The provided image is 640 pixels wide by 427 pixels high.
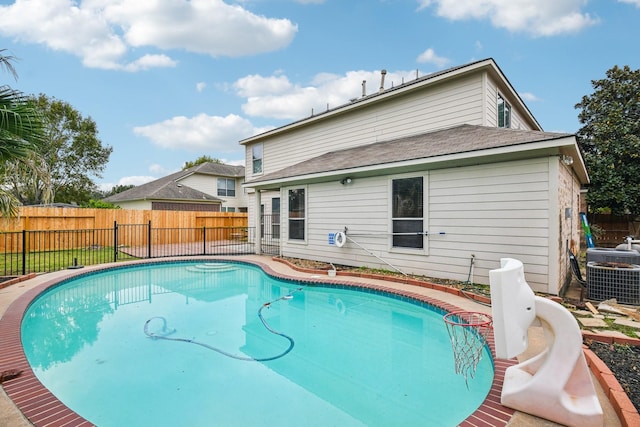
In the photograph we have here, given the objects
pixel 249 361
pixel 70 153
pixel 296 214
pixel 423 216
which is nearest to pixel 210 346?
pixel 249 361

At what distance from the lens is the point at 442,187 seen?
6719mm

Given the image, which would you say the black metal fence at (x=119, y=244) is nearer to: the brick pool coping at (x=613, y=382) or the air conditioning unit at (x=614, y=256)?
the air conditioning unit at (x=614, y=256)

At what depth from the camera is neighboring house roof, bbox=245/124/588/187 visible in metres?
5.30

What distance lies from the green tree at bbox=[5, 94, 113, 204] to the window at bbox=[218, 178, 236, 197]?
28.6ft

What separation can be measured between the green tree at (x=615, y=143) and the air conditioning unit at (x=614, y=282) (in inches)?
391

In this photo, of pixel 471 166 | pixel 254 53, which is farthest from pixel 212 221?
pixel 471 166

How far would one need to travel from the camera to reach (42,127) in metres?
4.80

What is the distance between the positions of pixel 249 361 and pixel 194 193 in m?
21.3

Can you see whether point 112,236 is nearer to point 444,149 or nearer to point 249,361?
point 249,361

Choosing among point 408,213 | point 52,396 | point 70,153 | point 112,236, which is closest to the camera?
point 52,396

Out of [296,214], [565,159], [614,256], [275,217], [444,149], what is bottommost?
[614,256]

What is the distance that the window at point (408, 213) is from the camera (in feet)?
23.4

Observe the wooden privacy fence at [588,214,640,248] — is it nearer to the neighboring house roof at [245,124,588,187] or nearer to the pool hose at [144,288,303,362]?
the neighboring house roof at [245,124,588,187]

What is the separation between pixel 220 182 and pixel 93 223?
11.8 metres
